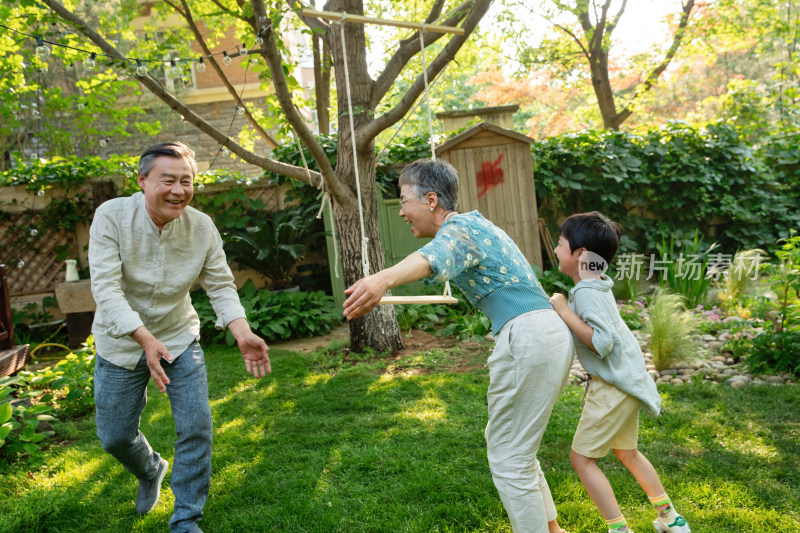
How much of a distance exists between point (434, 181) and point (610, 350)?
92 centimetres

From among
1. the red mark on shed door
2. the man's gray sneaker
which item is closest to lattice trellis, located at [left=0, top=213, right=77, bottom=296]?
the red mark on shed door

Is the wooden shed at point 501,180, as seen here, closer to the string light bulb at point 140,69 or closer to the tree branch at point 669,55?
the string light bulb at point 140,69

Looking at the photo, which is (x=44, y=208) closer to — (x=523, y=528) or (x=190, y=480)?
(x=190, y=480)

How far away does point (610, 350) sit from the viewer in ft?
6.87

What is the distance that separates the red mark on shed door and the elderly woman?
18.8 ft

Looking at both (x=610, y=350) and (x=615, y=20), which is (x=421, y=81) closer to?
(x=610, y=350)

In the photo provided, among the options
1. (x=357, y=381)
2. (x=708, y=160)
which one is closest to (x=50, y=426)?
(x=357, y=381)

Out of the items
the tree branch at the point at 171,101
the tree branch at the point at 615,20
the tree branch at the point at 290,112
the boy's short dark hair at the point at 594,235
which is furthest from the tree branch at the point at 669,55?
the boy's short dark hair at the point at 594,235

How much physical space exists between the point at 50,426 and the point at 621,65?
15923 mm

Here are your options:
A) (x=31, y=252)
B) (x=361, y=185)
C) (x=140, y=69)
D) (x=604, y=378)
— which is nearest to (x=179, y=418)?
(x=604, y=378)

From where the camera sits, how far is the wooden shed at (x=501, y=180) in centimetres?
755

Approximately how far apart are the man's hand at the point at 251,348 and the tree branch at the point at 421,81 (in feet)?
9.13

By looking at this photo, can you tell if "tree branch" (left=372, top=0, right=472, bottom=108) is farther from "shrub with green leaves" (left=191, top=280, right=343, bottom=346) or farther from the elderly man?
the elderly man

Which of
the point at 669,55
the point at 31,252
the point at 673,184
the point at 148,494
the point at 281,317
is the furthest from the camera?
the point at 669,55
